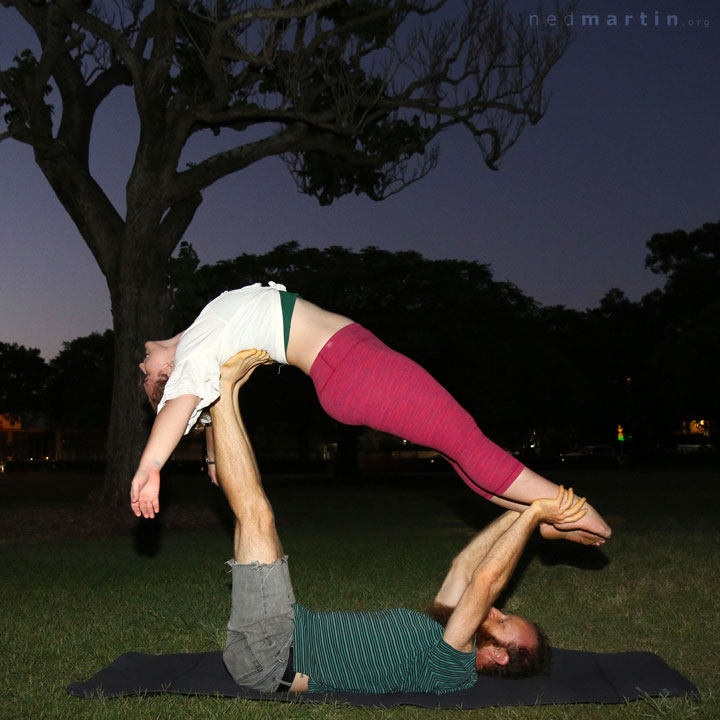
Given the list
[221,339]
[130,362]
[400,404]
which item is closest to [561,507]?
[400,404]

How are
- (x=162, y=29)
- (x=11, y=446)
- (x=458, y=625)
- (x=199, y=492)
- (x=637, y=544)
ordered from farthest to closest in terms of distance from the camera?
(x=11, y=446)
(x=199, y=492)
(x=162, y=29)
(x=637, y=544)
(x=458, y=625)

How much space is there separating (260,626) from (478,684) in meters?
1.23

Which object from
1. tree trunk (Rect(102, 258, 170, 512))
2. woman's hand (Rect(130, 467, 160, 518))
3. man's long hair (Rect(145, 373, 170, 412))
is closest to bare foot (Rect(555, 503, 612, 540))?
woman's hand (Rect(130, 467, 160, 518))

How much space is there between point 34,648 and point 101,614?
1.09 meters

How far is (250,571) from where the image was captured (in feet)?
12.9

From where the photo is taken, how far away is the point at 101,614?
20.7 feet

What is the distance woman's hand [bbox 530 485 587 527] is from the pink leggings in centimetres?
19

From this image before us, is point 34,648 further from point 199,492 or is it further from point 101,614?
point 199,492

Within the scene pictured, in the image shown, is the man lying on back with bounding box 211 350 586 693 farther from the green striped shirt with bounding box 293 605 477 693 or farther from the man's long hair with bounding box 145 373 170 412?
the man's long hair with bounding box 145 373 170 412

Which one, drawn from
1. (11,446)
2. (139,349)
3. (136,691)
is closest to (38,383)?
(11,446)

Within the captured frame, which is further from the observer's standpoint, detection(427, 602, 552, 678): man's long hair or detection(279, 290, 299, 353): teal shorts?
detection(279, 290, 299, 353): teal shorts

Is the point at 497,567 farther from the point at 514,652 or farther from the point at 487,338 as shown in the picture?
the point at 487,338

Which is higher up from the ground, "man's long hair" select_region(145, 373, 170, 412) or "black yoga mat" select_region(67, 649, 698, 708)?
"man's long hair" select_region(145, 373, 170, 412)

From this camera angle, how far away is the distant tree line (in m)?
23.6
